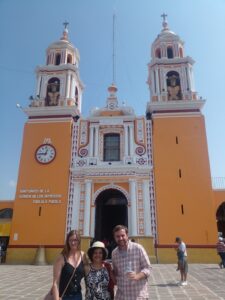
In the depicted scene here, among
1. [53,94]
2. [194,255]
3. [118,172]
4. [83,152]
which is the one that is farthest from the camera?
[53,94]

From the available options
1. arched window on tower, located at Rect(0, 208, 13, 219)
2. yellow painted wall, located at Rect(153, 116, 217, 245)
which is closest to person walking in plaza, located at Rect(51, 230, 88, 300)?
yellow painted wall, located at Rect(153, 116, 217, 245)

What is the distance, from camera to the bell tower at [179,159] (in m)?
13.6

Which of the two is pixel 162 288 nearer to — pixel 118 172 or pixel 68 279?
pixel 68 279

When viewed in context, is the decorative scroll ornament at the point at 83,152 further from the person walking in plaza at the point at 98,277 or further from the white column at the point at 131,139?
the person walking in plaza at the point at 98,277

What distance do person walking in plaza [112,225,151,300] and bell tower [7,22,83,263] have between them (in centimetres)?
1184

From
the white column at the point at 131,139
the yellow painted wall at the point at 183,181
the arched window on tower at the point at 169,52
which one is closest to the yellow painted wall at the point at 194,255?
the yellow painted wall at the point at 183,181

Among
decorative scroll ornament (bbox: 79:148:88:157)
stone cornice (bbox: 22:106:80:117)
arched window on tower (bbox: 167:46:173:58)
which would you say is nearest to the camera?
decorative scroll ornament (bbox: 79:148:88:157)

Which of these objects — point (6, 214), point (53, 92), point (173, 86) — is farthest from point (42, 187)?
point (173, 86)

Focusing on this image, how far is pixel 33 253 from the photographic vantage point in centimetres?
1385

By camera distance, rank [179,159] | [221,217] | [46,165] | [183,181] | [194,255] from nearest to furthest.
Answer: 1. [194,255]
2. [183,181]
3. [179,159]
4. [46,165]
5. [221,217]

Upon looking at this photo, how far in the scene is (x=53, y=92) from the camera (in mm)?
17891

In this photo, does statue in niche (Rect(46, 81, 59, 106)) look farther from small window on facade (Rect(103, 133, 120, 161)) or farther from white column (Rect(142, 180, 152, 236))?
white column (Rect(142, 180, 152, 236))

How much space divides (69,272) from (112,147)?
13.5 meters

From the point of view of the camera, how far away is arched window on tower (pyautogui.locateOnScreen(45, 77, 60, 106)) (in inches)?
691
